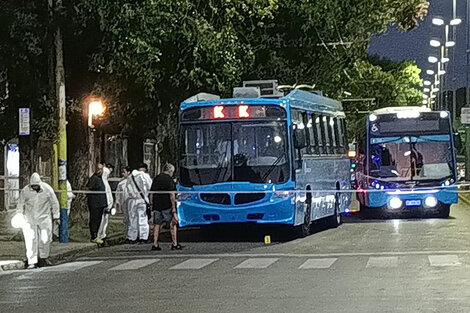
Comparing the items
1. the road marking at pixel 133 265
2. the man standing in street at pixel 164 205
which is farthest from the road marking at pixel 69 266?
the man standing in street at pixel 164 205

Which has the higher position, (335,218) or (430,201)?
(430,201)

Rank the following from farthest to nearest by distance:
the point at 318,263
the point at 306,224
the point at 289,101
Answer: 1. the point at 306,224
2. the point at 289,101
3. the point at 318,263

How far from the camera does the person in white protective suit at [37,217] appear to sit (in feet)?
66.7

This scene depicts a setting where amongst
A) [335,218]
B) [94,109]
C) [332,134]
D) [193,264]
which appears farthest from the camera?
[335,218]

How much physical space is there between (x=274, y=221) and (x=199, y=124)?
2.83 m

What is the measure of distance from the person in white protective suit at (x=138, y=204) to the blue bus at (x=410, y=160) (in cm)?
841

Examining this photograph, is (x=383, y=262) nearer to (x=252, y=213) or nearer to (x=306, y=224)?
(x=252, y=213)

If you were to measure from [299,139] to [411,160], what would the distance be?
7477 millimetres

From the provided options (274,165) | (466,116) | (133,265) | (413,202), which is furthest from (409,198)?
(466,116)

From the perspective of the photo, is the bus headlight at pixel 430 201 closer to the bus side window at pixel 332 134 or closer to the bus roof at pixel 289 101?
the bus side window at pixel 332 134

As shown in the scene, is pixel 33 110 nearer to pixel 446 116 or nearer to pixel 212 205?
pixel 212 205

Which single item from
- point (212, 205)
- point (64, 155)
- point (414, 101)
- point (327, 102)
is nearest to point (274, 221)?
point (212, 205)

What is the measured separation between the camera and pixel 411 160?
32375 millimetres

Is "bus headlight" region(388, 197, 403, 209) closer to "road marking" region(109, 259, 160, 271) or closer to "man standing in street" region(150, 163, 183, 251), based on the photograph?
"man standing in street" region(150, 163, 183, 251)
